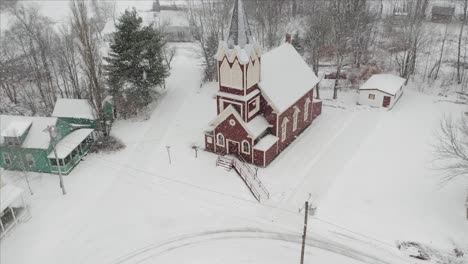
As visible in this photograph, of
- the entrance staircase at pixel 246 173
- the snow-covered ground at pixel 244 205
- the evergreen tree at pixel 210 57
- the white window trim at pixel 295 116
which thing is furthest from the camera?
the evergreen tree at pixel 210 57

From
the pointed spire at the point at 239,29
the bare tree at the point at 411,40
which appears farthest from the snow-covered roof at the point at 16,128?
the bare tree at the point at 411,40

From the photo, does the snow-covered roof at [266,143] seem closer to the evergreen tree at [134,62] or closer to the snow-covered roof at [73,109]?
the evergreen tree at [134,62]

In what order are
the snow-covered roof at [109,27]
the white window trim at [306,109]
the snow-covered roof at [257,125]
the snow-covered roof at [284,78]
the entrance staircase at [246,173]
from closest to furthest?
the entrance staircase at [246,173]
the snow-covered roof at [257,125]
the snow-covered roof at [284,78]
the white window trim at [306,109]
the snow-covered roof at [109,27]

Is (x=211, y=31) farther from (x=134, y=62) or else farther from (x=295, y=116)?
(x=295, y=116)

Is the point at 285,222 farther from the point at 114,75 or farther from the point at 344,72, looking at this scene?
the point at 344,72

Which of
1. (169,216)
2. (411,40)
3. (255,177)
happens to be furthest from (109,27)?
(169,216)

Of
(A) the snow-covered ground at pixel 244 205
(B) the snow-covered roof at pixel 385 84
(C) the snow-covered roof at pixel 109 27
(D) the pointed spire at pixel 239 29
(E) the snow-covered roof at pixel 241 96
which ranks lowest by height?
(A) the snow-covered ground at pixel 244 205

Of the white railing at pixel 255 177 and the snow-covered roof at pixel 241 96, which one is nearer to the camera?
the white railing at pixel 255 177
